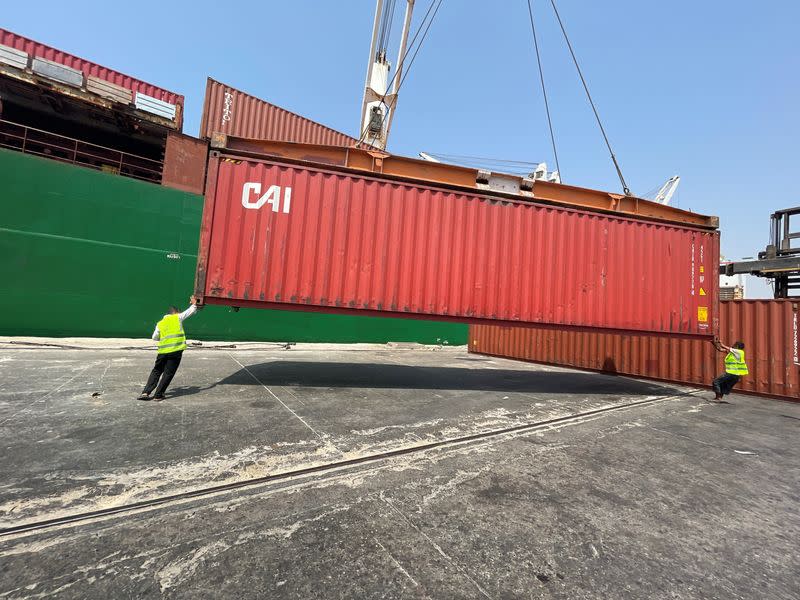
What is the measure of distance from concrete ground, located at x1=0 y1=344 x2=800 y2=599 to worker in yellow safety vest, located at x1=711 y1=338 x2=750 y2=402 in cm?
210

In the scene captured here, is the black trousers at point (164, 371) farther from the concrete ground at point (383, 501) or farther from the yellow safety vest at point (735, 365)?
the yellow safety vest at point (735, 365)

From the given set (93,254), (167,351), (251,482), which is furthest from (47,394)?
(93,254)

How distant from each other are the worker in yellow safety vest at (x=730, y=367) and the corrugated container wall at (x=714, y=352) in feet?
3.32

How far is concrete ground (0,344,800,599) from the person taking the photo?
1910mm

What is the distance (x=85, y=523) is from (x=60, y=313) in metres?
12.2

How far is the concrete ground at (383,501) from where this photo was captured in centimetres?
191

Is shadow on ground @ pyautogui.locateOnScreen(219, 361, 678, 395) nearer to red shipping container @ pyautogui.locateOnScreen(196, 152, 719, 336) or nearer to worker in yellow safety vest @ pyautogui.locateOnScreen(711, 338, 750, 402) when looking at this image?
worker in yellow safety vest @ pyautogui.locateOnScreen(711, 338, 750, 402)

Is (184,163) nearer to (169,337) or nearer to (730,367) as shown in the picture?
(169,337)

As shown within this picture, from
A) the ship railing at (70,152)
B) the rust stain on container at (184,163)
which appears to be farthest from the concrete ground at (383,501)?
the ship railing at (70,152)


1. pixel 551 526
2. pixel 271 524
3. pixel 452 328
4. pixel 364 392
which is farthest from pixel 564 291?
pixel 452 328

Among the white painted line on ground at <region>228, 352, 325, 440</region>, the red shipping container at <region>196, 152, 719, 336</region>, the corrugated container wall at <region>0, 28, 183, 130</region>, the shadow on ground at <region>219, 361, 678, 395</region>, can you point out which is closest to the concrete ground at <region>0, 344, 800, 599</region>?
the white painted line on ground at <region>228, 352, 325, 440</region>

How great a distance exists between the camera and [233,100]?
14.0 m

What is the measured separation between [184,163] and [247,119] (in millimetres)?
3333

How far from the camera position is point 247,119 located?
14.3 metres
